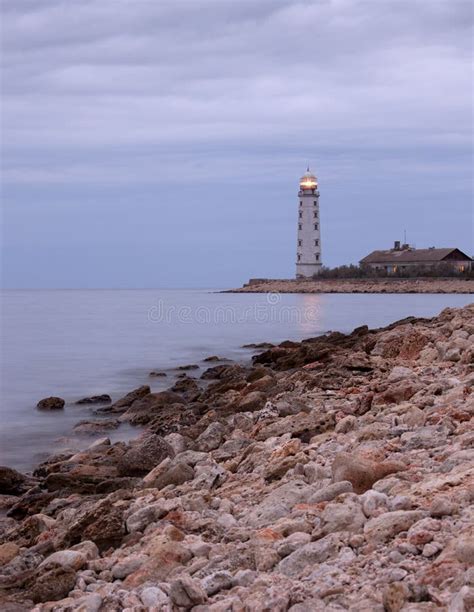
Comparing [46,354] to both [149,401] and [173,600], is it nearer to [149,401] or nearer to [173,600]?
[149,401]

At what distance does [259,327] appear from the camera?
3778cm

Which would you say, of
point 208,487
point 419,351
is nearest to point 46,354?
point 419,351

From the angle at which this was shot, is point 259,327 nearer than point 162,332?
No

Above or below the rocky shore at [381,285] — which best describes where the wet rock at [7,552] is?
below

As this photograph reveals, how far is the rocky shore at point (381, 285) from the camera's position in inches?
2923

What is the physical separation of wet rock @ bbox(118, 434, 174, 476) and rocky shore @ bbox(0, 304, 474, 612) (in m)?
0.01

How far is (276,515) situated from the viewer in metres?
4.40

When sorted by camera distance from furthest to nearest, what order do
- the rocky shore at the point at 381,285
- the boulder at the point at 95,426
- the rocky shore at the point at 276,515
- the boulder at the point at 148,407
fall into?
1. the rocky shore at the point at 381,285
2. the boulder at the point at 148,407
3. the boulder at the point at 95,426
4. the rocky shore at the point at 276,515

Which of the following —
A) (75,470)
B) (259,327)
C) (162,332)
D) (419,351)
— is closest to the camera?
(75,470)

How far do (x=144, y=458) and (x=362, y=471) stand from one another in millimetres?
2931

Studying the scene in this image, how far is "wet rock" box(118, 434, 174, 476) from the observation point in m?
7.02

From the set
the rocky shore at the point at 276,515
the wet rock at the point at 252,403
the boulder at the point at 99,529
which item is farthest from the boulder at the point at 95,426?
the boulder at the point at 99,529

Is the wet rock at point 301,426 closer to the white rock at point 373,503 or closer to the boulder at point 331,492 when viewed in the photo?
the boulder at point 331,492

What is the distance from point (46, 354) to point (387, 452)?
22.1 metres
